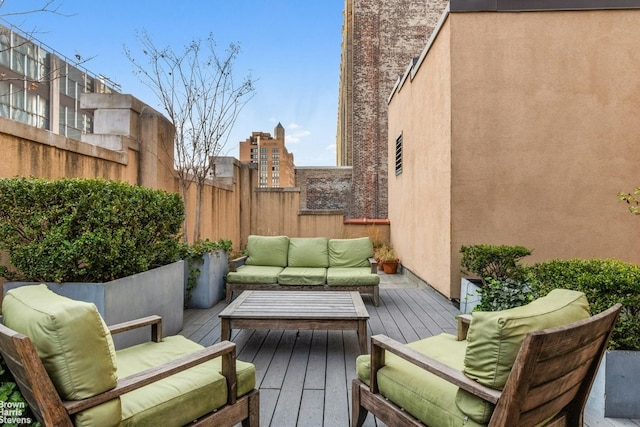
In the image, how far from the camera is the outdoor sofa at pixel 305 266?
185 inches

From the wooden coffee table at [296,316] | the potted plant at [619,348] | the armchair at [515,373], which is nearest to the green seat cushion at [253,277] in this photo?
the wooden coffee table at [296,316]

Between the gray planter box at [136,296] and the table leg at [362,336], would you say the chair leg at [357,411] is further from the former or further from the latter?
the gray planter box at [136,296]

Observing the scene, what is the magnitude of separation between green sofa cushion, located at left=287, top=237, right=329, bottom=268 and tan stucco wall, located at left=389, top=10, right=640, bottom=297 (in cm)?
184

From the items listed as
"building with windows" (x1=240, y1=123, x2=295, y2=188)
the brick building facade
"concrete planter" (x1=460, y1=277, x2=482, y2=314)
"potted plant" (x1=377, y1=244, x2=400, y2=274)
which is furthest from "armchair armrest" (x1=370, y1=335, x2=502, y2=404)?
"building with windows" (x1=240, y1=123, x2=295, y2=188)

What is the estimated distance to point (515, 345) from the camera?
1.27 m

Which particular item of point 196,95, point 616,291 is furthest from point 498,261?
point 196,95

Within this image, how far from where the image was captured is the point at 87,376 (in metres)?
1.31

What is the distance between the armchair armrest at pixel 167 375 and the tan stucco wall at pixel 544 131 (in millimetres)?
3661

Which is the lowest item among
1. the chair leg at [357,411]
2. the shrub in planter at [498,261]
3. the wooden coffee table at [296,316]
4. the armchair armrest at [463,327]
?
the chair leg at [357,411]

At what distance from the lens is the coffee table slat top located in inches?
119

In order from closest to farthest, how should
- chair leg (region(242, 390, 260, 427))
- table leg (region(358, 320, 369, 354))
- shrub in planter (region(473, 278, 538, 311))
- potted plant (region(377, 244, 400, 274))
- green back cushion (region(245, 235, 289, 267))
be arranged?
chair leg (region(242, 390, 260, 427)) → shrub in planter (region(473, 278, 538, 311)) → table leg (region(358, 320, 369, 354)) → green back cushion (region(245, 235, 289, 267)) → potted plant (region(377, 244, 400, 274))

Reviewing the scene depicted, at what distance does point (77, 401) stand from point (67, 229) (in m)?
1.69

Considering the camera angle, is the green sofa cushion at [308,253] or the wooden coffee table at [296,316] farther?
the green sofa cushion at [308,253]

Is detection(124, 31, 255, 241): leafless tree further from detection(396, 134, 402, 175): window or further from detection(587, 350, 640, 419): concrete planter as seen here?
detection(587, 350, 640, 419): concrete planter
